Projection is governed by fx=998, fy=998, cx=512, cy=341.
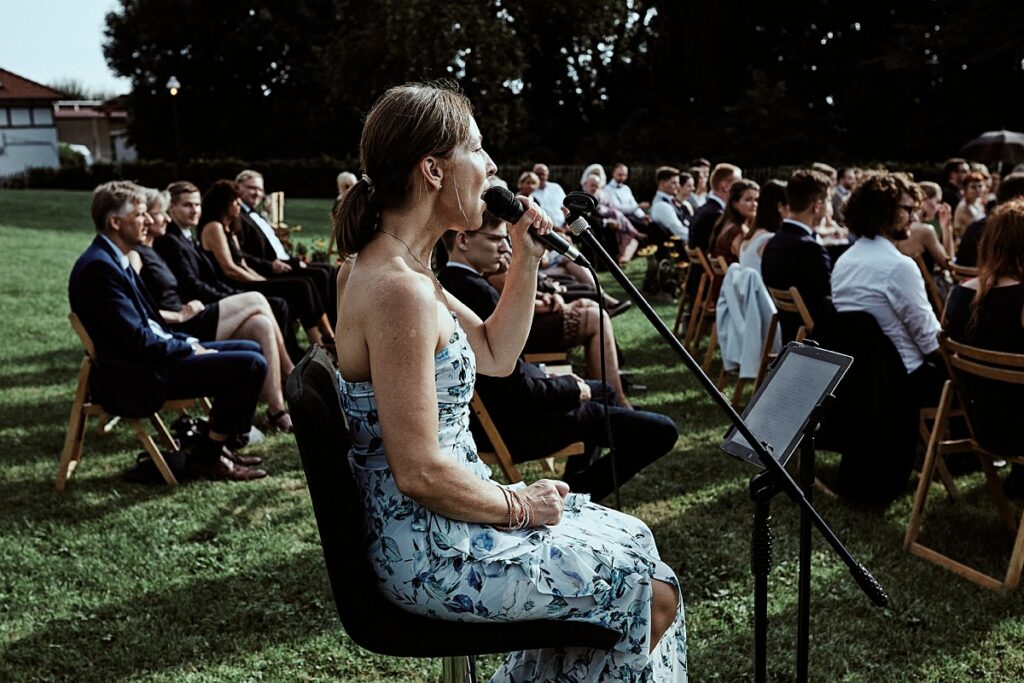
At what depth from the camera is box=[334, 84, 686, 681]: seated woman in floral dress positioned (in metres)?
2.27

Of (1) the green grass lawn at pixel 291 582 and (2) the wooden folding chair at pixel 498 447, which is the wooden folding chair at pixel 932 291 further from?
(2) the wooden folding chair at pixel 498 447

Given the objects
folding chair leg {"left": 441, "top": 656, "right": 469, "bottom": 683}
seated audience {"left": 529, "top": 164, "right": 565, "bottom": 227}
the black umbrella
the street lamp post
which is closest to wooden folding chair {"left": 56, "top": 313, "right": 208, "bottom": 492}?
folding chair leg {"left": 441, "top": 656, "right": 469, "bottom": 683}

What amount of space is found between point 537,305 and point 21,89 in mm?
61420

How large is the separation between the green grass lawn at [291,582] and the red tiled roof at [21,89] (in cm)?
5864

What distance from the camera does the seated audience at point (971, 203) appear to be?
9516mm

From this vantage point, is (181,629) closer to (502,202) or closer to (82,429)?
(82,429)

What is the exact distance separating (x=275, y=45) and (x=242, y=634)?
36.5m

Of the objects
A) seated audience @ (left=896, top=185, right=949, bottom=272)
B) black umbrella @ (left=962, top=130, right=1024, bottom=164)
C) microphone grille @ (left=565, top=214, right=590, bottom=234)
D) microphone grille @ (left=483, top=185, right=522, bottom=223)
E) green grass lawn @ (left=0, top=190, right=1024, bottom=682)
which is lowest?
green grass lawn @ (left=0, top=190, right=1024, bottom=682)

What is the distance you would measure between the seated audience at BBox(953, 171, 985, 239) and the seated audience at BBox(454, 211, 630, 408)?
15.3 ft

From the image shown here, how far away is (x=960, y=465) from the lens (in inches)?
217

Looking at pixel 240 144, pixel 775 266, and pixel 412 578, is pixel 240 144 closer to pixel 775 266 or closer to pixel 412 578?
pixel 775 266

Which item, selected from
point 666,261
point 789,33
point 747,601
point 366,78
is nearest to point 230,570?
point 747,601

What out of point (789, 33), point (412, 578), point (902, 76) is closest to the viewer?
point (412, 578)

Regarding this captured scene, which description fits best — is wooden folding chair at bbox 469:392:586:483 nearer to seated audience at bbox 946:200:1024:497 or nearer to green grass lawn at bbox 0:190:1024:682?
green grass lawn at bbox 0:190:1024:682
